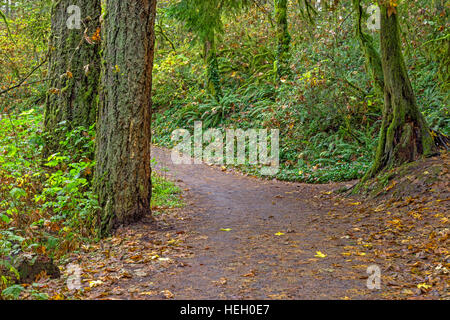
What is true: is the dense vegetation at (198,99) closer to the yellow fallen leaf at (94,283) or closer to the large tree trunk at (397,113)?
the large tree trunk at (397,113)

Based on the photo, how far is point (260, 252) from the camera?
18.6ft

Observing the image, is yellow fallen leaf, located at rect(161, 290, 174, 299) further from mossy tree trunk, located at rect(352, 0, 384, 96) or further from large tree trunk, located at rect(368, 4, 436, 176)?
mossy tree trunk, located at rect(352, 0, 384, 96)

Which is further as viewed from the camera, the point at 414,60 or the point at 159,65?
the point at 159,65

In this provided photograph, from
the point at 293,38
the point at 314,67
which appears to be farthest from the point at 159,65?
the point at 314,67

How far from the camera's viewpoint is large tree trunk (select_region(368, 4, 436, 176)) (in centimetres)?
867

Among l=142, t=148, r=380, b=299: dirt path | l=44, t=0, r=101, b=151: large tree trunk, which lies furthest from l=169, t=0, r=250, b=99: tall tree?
l=142, t=148, r=380, b=299: dirt path

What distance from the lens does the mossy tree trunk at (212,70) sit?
18.7m

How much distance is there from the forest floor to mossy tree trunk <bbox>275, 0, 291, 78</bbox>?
28.8 ft

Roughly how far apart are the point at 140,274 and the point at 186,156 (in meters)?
11.4

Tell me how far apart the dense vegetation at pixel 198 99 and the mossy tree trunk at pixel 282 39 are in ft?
0.15

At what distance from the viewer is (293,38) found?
1798cm

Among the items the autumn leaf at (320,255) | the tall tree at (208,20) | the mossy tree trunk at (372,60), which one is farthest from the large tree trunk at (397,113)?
the tall tree at (208,20)

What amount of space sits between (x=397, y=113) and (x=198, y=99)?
12265 mm
